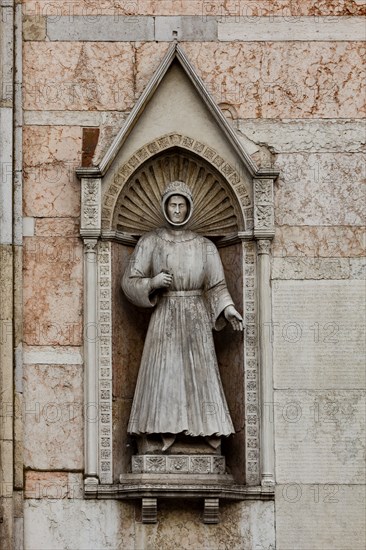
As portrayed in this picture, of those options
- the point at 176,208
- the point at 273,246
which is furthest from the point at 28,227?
the point at 273,246

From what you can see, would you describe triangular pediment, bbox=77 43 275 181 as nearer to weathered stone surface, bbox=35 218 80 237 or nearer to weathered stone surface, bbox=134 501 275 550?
weathered stone surface, bbox=35 218 80 237

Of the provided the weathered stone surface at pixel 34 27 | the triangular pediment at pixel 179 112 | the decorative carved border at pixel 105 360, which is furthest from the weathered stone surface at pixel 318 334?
the weathered stone surface at pixel 34 27

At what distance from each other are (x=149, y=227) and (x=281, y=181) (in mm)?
977

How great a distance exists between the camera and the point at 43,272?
15016 millimetres

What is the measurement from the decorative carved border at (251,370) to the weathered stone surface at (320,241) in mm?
206

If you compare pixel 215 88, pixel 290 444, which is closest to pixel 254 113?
pixel 215 88

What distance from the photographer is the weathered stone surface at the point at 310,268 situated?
49.4ft

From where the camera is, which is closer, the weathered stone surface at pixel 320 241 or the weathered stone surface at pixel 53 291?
the weathered stone surface at pixel 53 291

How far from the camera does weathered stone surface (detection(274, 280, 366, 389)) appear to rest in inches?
588

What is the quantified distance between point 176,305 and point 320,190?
1.30 meters

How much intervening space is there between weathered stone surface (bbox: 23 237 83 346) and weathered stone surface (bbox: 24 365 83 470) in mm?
232

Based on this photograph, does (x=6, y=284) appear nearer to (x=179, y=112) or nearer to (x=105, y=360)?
(x=105, y=360)

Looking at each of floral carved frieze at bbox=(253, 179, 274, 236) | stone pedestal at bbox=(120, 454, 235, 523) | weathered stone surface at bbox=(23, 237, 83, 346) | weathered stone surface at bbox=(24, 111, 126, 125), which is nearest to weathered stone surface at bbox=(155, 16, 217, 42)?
weathered stone surface at bbox=(24, 111, 126, 125)

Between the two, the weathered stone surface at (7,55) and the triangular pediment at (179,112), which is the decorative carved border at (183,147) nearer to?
the triangular pediment at (179,112)
